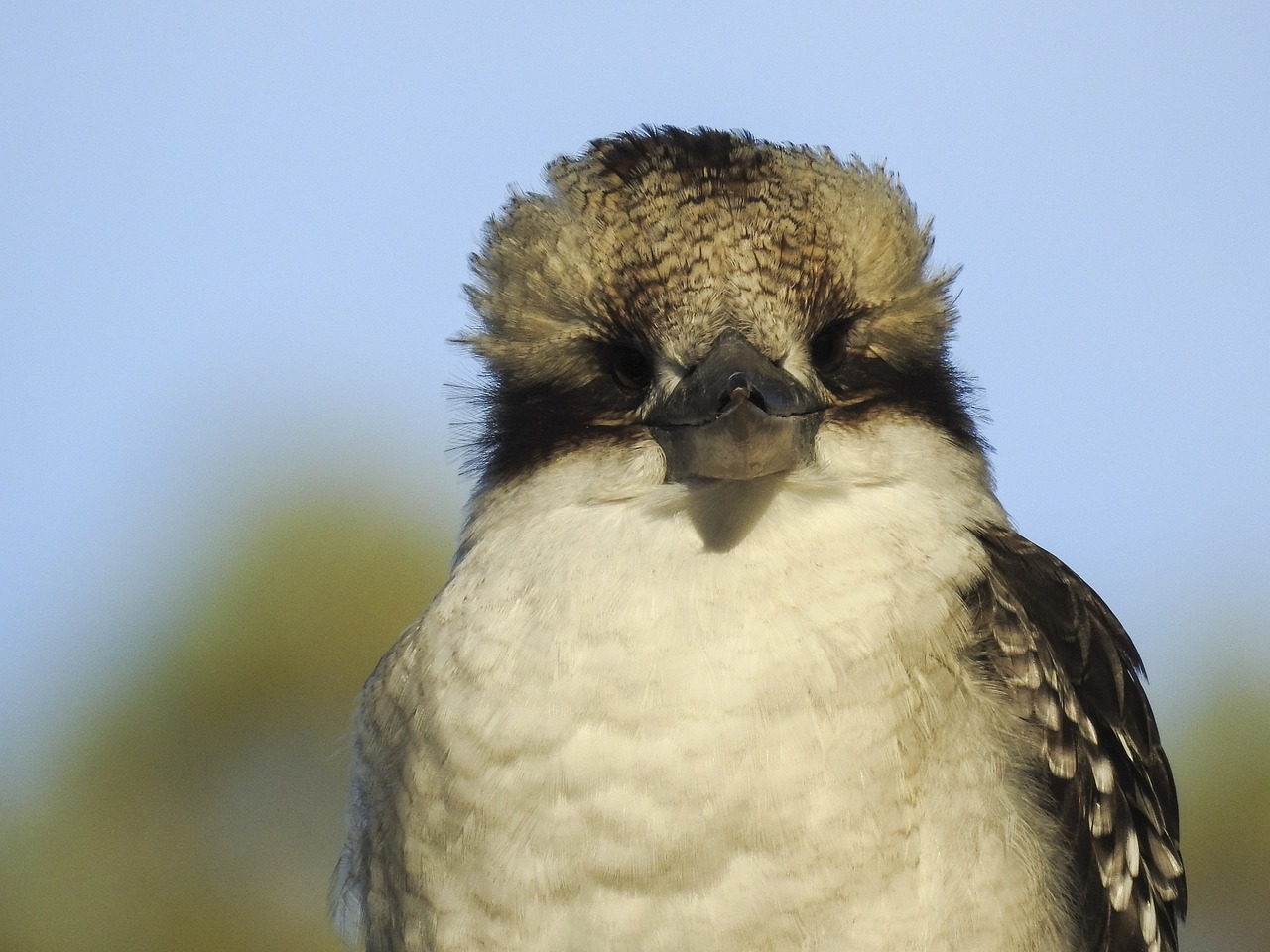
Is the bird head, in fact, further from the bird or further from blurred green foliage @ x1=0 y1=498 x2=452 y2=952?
blurred green foliage @ x1=0 y1=498 x2=452 y2=952

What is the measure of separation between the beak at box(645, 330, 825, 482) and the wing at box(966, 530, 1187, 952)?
0.52 m

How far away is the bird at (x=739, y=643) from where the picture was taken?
264 cm

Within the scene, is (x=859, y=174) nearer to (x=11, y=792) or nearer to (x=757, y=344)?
(x=757, y=344)

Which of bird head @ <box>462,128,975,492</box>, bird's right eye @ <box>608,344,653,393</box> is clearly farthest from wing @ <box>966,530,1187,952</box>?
bird's right eye @ <box>608,344,653,393</box>

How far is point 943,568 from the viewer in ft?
9.50

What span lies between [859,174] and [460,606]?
1441 mm

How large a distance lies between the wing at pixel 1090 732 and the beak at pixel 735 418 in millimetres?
525

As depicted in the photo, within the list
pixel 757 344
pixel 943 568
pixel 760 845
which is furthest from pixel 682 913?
pixel 757 344

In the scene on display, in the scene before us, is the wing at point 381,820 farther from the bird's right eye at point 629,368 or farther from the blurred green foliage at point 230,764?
the blurred green foliage at point 230,764

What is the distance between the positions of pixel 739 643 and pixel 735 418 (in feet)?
1.40

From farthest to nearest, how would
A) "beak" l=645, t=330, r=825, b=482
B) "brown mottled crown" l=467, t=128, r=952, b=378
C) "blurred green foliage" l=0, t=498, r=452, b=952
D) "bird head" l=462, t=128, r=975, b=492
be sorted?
"blurred green foliage" l=0, t=498, r=452, b=952 → "brown mottled crown" l=467, t=128, r=952, b=378 → "bird head" l=462, t=128, r=975, b=492 → "beak" l=645, t=330, r=825, b=482

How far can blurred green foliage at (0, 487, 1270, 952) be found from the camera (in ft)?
48.3

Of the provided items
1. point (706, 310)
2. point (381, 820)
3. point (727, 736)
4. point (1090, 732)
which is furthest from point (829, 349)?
point (381, 820)

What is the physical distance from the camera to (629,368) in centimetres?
305
